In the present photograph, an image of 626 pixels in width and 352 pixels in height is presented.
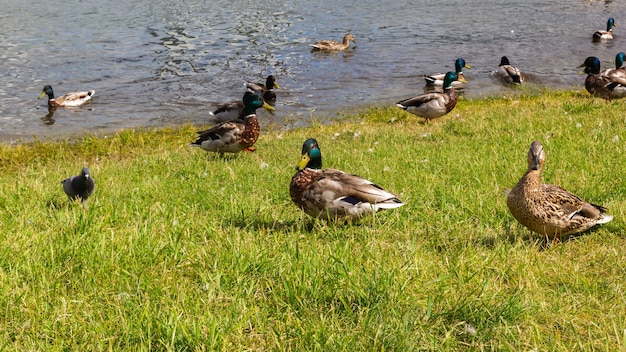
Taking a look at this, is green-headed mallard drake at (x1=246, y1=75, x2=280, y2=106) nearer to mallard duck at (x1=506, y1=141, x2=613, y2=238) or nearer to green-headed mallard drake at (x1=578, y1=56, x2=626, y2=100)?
green-headed mallard drake at (x1=578, y1=56, x2=626, y2=100)

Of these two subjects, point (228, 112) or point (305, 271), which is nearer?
point (305, 271)

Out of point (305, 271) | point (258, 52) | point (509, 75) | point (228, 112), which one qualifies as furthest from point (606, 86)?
point (258, 52)

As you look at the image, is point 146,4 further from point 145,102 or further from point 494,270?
point 494,270

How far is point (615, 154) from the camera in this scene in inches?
349

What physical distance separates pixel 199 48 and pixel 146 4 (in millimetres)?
14851

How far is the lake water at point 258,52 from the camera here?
64.9 feet

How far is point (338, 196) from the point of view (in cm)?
621

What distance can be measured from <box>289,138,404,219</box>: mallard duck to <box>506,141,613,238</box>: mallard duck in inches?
43.0

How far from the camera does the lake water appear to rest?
19.8m

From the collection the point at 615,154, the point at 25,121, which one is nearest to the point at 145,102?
the point at 25,121

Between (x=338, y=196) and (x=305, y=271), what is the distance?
2089mm

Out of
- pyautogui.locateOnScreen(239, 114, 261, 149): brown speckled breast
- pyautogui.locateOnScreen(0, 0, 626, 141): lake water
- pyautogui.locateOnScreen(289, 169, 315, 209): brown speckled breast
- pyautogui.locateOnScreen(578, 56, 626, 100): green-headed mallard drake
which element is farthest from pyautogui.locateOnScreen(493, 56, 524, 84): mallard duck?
pyautogui.locateOnScreen(289, 169, 315, 209): brown speckled breast

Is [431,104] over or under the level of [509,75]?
over

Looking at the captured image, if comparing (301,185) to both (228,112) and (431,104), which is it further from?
(228,112)
